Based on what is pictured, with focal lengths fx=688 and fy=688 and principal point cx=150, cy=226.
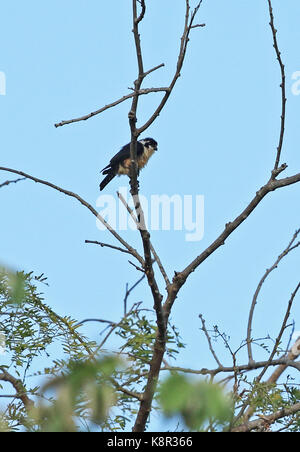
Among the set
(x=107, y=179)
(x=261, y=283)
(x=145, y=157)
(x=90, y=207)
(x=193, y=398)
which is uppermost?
(x=145, y=157)

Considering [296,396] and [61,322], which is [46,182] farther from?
[296,396]

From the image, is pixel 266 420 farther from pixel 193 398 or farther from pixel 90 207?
pixel 193 398

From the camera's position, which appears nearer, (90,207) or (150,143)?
(90,207)

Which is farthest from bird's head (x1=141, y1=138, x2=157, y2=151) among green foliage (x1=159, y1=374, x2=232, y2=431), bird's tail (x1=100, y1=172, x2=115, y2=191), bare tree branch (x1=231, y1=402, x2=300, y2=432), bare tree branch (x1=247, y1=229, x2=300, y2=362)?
green foliage (x1=159, y1=374, x2=232, y2=431)

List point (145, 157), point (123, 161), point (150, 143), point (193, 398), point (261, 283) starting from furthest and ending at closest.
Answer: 1. point (150, 143)
2. point (145, 157)
3. point (123, 161)
4. point (261, 283)
5. point (193, 398)

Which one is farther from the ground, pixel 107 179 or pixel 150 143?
pixel 150 143

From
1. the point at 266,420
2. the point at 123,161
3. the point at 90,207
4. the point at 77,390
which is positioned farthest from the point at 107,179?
the point at 77,390

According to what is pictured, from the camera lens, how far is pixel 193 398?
1.40 meters

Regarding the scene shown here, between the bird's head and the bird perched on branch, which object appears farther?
the bird's head

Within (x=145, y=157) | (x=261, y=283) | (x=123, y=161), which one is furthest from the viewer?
(x=145, y=157)

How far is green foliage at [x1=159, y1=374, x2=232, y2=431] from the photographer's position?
1358mm

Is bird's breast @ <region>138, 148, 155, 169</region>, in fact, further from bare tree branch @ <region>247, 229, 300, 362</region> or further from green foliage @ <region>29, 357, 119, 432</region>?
green foliage @ <region>29, 357, 119, 432</region>

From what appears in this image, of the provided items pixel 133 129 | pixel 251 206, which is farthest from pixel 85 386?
pixel 251 206

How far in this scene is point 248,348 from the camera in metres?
3.66
